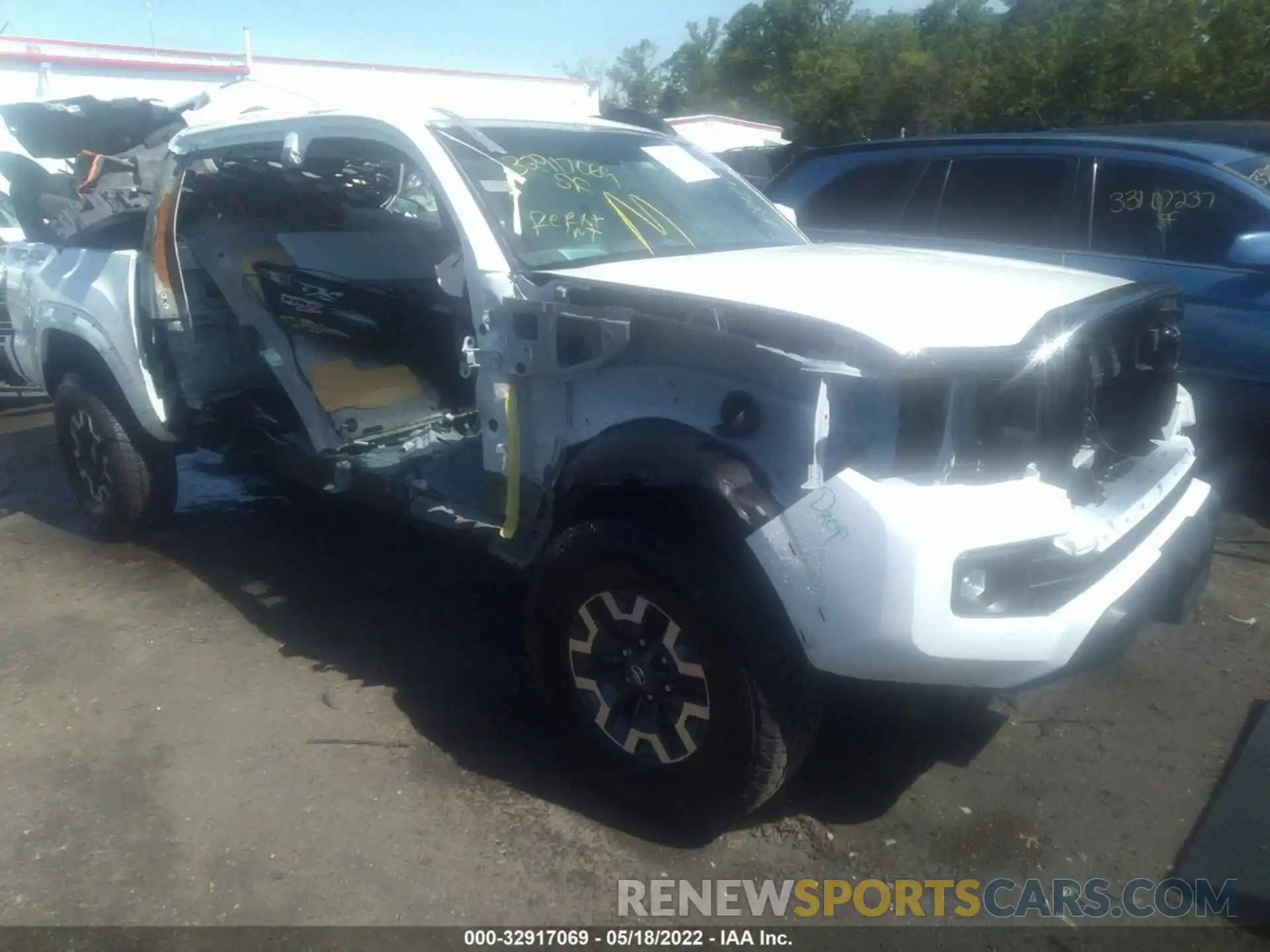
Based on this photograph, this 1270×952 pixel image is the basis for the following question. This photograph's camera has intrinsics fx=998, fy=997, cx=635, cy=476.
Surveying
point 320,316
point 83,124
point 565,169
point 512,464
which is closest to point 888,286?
point 512,464

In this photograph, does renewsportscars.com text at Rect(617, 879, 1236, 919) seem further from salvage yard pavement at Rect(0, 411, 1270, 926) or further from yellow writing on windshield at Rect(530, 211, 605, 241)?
yellow writing on windshield at Rect(530, 211, 605, 241)

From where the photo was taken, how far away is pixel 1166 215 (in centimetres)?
509

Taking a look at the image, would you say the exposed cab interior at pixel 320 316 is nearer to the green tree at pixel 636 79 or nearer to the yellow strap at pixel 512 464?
the yellow strap at pixel 512 464

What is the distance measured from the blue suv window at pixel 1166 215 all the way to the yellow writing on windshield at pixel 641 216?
9.09 ft

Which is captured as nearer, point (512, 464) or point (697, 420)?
point (697, 420)

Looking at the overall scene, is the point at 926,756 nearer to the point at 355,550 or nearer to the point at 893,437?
the point at 893,437

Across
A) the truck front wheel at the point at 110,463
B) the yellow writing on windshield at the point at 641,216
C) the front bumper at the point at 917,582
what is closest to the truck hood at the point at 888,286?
the yellow writing on windshield at the point at 641,216

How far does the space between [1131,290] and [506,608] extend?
9.05 ft

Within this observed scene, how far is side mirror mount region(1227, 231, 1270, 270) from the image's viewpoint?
4.42 m

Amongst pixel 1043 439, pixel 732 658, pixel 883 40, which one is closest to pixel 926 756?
pixel 732 658

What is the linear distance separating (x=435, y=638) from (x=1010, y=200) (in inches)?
A: 157

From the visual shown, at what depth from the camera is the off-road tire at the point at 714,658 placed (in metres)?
2.57

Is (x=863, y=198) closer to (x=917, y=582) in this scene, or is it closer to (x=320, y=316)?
(x=320, y=316)

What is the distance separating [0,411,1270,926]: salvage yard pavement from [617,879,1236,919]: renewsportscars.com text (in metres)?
0.04
